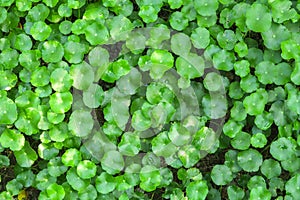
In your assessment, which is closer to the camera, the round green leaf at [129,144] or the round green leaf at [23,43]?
the round green leaf at [129,144]

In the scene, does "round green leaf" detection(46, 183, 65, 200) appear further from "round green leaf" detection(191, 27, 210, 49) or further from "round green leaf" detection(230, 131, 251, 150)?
"round green leaf" detection(191, 27, 210, 49)

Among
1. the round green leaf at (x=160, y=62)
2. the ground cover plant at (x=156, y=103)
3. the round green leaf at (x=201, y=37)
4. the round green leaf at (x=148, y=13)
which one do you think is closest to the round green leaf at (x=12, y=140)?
the ground cover plant at (x=156, y=103)

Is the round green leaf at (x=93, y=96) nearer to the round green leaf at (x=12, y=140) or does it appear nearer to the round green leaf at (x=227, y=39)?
the round green leaf at (x=12, y=140)

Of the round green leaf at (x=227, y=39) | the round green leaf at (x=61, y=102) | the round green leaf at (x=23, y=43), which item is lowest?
the round green leaf at (x=61, y=102)

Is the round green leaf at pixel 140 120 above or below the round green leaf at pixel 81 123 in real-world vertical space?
above

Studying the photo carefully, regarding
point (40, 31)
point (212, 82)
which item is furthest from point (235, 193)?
point (40, 31)

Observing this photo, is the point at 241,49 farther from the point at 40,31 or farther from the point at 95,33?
the point at 40,31

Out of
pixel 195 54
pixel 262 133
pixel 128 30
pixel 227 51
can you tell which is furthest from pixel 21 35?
pixel 262 133

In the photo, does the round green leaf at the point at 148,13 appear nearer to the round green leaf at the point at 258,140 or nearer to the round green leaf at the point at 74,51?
the round green leaf at the point at 74,51

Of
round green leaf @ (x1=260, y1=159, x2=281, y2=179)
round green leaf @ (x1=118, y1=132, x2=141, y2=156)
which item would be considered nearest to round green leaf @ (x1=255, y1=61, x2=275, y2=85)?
round green leaf @ (x1=260, y1=159, x2=281, y2=179)
